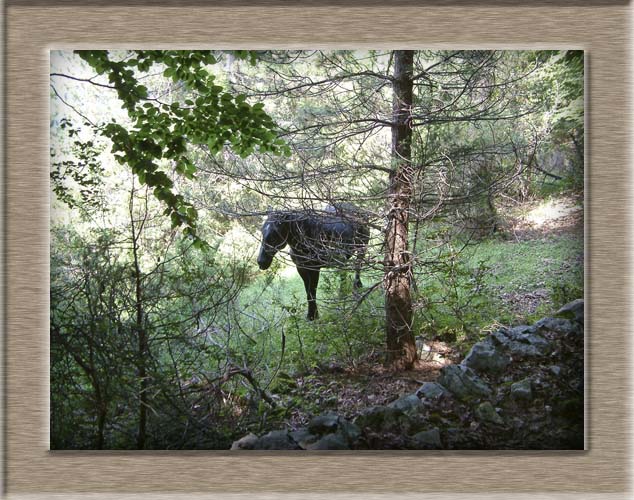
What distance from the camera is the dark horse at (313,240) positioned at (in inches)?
102

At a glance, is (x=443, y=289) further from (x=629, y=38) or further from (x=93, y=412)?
(x=93, y=412)

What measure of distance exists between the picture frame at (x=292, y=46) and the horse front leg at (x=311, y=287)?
65 centimetres

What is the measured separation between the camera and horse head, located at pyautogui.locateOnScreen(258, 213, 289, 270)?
8.50 ft

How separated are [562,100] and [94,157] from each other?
2207mm

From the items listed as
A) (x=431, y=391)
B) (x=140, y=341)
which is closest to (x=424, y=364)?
(x=431, y=391)

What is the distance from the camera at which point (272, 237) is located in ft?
8.54

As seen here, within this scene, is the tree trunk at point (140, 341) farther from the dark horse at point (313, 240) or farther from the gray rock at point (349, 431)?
the gray rock at point (349, 431)

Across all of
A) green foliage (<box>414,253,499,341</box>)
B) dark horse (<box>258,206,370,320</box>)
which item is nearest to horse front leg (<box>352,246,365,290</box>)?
dark horse (<box>258,206,370,320</box>)

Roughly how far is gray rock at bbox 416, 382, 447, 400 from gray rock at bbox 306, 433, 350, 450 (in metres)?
0.43

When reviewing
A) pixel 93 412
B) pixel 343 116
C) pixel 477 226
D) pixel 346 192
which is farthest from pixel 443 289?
pixel 93 412

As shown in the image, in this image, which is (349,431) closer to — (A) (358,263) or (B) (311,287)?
(B) (311,287)

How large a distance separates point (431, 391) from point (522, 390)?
42 centimetres
